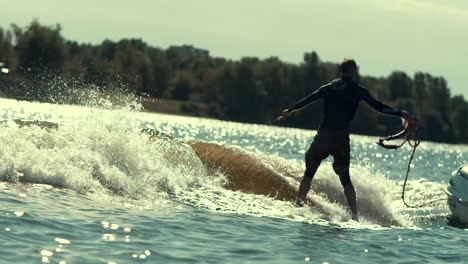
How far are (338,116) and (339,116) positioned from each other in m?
0.02

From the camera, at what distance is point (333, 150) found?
575 inches

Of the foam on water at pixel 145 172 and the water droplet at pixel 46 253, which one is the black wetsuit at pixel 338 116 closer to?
the foam on water at pixel 145 172

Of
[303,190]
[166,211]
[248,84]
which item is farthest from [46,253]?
[248,84]

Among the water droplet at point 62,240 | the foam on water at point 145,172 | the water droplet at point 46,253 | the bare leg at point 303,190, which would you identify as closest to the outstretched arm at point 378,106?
the bare leg at point 303,190

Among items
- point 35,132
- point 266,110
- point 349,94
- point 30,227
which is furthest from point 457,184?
point 266,110

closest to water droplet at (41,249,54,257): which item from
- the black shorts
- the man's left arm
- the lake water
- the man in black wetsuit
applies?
the lake water

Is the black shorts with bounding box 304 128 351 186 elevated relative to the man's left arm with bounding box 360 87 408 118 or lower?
lower

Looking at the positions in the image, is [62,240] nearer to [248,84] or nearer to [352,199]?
[352,199]

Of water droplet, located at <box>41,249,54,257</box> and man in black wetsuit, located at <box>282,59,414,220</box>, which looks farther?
man in black wetsuit, located at <box>282,59,414,220</box>

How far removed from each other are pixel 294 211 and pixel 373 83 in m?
146

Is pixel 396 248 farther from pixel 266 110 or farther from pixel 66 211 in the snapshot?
pixel 266 110

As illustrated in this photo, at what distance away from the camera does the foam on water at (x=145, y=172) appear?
1329 cm

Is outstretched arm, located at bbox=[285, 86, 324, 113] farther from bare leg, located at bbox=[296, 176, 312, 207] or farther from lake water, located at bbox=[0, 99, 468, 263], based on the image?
lake water, located at bbox=[0, 99, 468, 263]

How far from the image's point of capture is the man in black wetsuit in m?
14.4
